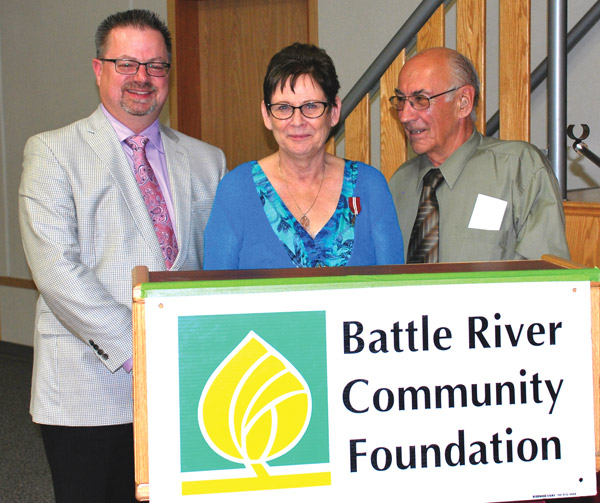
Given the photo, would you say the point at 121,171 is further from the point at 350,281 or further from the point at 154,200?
the point at 350,281

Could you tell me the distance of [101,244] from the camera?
6.72 feet

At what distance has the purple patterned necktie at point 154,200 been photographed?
2143 mm

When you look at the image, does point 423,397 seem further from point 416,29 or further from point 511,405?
point 416,29

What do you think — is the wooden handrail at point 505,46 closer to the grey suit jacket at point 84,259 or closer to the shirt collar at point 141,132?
the shirt collar at point 141,132

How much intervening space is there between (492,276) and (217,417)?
0.54 meters

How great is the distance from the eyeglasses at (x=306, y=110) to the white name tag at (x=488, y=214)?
690mm

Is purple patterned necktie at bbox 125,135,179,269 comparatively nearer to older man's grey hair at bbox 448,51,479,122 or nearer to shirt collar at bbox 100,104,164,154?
shirt collar at bbox 100,104,164,154

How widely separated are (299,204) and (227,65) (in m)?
4.42

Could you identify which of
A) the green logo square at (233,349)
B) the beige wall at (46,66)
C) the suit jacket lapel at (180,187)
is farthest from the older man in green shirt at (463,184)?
the beige wall at (46,66)

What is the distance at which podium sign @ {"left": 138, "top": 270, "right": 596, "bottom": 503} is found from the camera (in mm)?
1228

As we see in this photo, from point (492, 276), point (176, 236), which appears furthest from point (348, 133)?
point (492, 276)

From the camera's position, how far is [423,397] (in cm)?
128

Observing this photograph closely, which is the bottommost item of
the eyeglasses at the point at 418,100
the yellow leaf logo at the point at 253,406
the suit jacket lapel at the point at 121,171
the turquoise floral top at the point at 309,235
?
the yellow leaf logo at the point at 253,406

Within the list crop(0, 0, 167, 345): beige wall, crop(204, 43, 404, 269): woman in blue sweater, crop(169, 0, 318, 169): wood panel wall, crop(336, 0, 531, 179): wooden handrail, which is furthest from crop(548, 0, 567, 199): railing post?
crop(0, 0, 167, 345): beige wall
